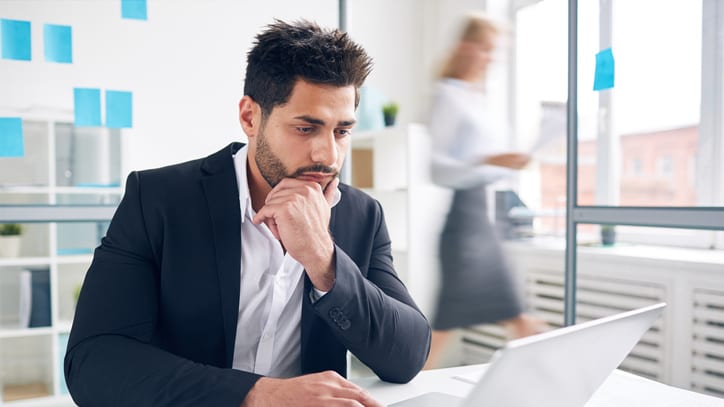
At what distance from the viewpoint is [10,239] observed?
2.24 m

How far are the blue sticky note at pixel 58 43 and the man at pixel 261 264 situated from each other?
1.14m

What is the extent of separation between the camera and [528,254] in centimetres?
295

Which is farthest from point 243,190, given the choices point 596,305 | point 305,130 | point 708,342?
point 596,305

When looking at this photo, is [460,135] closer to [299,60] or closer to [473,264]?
[473,264]

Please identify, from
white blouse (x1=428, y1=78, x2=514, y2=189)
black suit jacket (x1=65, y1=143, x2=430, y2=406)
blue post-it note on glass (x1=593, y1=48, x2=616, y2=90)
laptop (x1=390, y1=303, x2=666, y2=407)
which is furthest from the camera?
white blouse (x1=428, y1=78, x2=514, y2=189)

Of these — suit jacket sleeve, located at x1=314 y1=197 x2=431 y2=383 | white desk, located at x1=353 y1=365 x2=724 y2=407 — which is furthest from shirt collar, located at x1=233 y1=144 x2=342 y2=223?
white desk, located at x1=353 y1=365 x2=724 y2=407

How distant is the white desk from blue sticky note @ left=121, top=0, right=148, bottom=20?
5.61 feet

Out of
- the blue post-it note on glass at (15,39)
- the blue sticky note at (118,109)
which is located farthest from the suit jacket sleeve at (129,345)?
the blue post-it note on glass at (15,39)

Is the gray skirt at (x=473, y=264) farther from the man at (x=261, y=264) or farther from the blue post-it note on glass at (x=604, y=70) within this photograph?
the man at (x=261, y=264)

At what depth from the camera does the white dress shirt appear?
1.14m

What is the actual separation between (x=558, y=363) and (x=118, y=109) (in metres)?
1.93

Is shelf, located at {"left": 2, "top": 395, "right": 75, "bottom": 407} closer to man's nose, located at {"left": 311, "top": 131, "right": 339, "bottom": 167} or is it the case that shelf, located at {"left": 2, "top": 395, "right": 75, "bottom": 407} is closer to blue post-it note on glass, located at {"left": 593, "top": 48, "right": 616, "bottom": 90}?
man's nose, located at {"left": 311, "top": 131, "right": 339, "bottom": 167}

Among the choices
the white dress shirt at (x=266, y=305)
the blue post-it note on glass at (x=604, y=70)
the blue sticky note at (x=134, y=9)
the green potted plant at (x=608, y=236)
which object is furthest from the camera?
the green potted plant at (x=608, y=236)

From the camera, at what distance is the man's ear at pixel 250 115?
1247 mm
